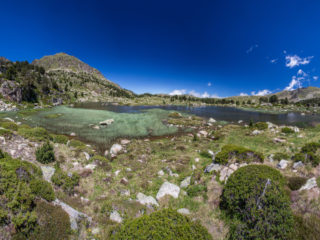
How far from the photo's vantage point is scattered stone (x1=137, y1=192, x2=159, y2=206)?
8.11m

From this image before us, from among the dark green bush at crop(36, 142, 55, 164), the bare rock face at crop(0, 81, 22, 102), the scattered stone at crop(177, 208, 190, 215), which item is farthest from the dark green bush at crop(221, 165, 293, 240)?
the bare rock face at crop(0, 81, 22, 102)

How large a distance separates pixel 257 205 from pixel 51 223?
8088mm

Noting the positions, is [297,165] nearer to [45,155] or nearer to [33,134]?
[45,155]

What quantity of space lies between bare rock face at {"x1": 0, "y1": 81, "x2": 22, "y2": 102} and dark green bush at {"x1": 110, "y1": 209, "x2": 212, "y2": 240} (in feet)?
259

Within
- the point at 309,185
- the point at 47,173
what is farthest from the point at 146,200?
the point at 309,185

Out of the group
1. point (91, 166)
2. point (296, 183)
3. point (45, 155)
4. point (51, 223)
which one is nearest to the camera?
point (51, 223)

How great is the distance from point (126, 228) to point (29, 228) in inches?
→ 130

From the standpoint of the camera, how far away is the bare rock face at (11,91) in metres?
53.8

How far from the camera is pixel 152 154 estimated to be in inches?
671

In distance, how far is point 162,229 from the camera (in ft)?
14.8

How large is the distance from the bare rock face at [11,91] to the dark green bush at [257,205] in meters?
81.5

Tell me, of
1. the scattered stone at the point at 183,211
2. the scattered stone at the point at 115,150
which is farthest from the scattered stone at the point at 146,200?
the scattered stone at the point at 115,150

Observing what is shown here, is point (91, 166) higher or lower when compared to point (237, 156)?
lower

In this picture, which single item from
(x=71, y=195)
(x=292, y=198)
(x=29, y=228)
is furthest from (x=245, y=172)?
(x=71, y=195)
